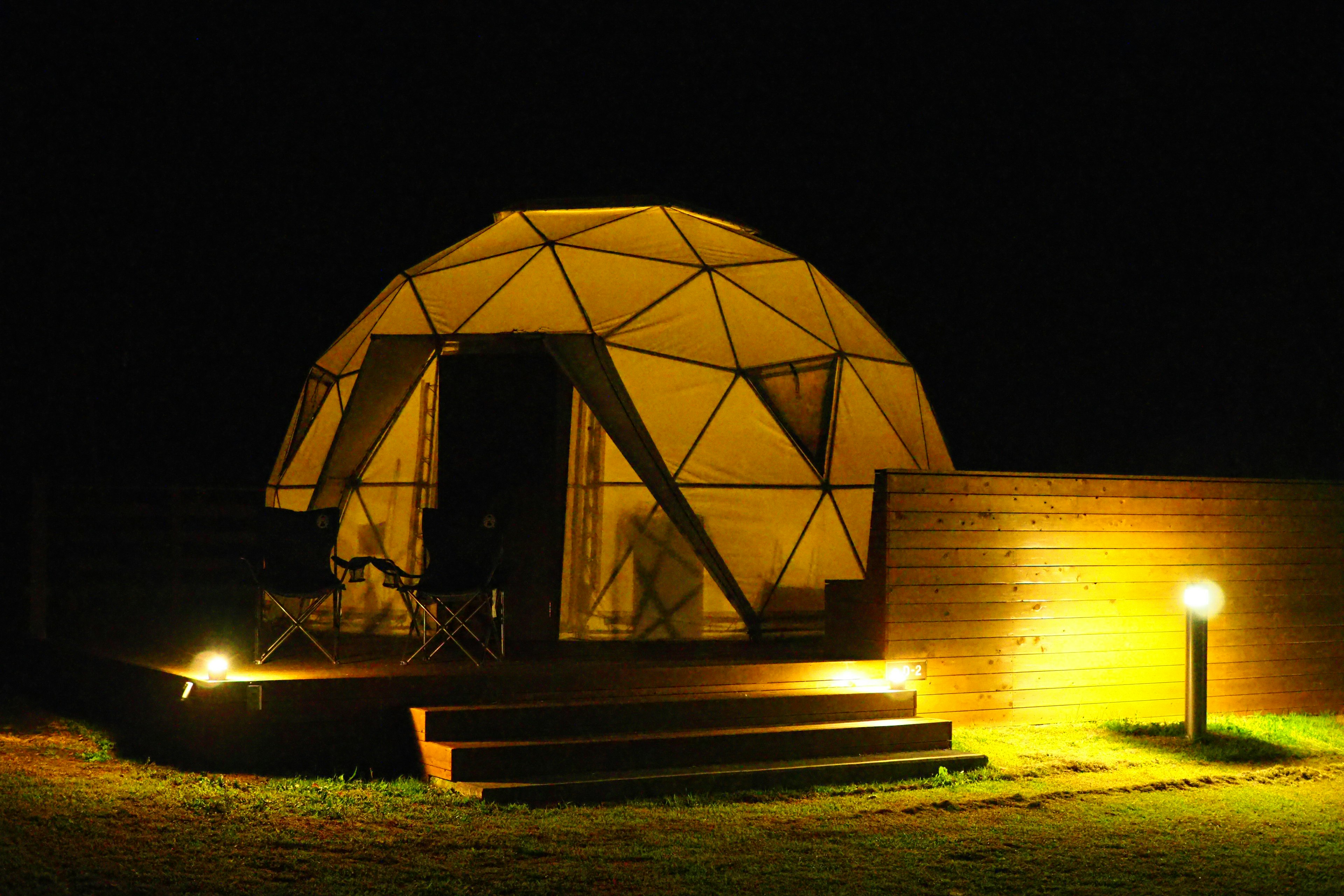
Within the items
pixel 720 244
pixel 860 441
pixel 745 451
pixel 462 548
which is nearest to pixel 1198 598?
pixel 860 441

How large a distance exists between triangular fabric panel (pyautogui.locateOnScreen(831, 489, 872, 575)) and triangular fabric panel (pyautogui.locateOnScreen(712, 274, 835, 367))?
40.2 inches

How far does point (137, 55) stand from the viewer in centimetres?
2452

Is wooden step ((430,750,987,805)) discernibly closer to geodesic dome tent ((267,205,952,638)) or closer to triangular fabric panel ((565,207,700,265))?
geodesic dome tent ((267,205,952,638))

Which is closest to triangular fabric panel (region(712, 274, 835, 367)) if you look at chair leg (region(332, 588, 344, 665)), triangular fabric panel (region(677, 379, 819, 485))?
triangular fabric panel (region(677, 379, 819, 485))

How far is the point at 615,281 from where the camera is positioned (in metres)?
10.4

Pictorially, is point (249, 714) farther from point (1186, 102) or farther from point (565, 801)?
point (1186, 102)

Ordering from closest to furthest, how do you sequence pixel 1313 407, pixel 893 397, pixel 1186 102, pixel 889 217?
pixel 893 397 → pixel 1313 407 → pixel 1186 102 → pixel 889 217

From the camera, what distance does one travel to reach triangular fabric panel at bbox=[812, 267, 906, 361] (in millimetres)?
11078

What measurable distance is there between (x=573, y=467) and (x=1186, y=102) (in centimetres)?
1676

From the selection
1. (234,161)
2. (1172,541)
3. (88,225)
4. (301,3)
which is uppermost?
(301,3)

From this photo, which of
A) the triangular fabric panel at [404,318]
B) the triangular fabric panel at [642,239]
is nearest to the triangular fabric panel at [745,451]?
the triangular fabric panel at [642,239]

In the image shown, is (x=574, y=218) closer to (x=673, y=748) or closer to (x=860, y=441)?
(x=860, y=441)

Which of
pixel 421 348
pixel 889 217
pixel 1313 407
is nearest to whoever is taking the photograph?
pixel 421 348

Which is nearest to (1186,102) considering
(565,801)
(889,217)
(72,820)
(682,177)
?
(889,217)
